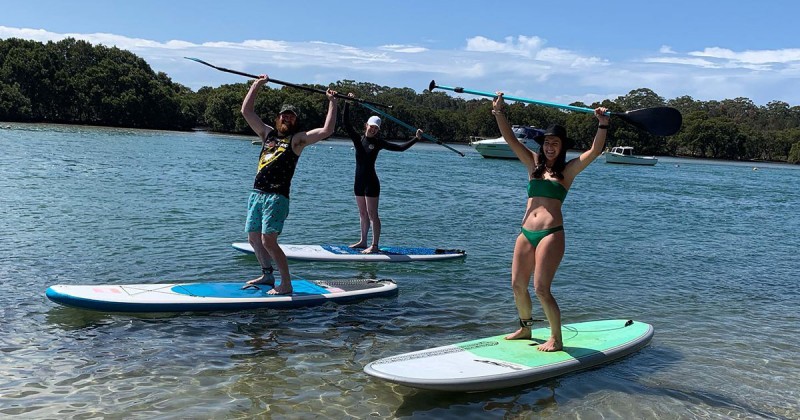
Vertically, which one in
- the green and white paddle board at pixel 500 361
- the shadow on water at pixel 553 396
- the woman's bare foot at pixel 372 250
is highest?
the woman's bare foot at pixel 372 250

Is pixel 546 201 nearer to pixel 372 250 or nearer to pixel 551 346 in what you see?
pixel 551 346

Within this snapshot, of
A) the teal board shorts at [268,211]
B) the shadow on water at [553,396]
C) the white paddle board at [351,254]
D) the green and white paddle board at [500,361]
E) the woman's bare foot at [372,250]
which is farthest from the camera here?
the woman's bare foot at [372,250]

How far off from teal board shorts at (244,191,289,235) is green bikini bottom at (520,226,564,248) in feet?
9.29

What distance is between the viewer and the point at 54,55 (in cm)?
9212

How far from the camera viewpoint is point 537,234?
6141 mm

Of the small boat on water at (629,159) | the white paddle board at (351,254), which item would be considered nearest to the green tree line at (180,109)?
the small boat on water at (629,159)

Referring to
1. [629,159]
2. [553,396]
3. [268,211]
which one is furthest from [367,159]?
[629,159]

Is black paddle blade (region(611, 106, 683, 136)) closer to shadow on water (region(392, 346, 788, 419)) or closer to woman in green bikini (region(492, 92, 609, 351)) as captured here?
woman in green bikini (region(492, 92, 609, 351))

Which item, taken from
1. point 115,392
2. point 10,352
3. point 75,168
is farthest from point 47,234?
point 75,168

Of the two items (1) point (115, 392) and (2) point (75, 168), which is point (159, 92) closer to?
(2) point (75, 168)

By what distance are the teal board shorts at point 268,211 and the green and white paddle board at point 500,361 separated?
247 cm

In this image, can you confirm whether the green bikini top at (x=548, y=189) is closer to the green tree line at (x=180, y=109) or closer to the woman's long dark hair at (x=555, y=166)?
the woman's long dark hair at (x=555, y=166)

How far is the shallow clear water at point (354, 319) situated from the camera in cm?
577

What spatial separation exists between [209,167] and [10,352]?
3024cm
